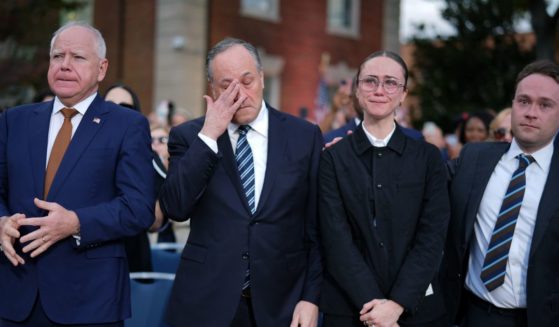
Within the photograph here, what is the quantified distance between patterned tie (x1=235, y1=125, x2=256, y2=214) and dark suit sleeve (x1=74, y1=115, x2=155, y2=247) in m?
0.42

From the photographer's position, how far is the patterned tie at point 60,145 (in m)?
2.89

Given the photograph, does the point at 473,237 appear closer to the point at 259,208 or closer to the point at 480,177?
the point at 480,177

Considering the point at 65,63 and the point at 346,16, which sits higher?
the point at 346,16

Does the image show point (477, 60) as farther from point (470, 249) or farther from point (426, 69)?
point (470, 249)

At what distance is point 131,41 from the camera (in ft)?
53.1

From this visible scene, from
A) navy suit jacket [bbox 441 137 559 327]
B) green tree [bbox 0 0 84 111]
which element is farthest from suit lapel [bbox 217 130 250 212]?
green tree [bbox 0 0 84 111]

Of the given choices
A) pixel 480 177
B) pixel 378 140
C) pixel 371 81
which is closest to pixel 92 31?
pixel 371 81

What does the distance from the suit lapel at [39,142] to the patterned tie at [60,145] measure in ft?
0.07

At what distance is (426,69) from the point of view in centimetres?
1789

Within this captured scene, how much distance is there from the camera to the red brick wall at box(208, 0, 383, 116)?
16.2 metres

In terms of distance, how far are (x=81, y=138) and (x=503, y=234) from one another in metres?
2.00

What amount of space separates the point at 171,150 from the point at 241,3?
13926 millimetres

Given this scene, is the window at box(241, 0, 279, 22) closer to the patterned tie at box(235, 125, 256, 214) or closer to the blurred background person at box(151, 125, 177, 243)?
the blurred background person at box(151, 125, 177, 243)

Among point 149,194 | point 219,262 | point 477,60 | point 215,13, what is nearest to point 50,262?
point 149,194
